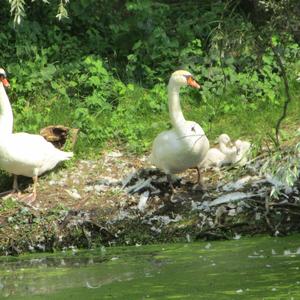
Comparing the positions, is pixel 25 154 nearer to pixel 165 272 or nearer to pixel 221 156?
pixel 221 156

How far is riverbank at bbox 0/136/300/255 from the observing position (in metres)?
10.5

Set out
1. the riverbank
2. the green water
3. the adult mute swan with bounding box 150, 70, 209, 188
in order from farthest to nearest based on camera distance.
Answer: the adult mute swan with bounding box 150, 70, 209, 188 → the riverbank → the green water

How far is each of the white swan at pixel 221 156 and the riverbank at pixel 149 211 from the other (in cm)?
14

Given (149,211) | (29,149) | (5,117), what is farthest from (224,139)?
(5,117)

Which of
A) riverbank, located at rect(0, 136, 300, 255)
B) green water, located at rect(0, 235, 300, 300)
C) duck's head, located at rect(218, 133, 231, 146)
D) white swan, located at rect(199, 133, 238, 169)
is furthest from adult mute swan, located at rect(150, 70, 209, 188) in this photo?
green water, located at rect(0, 235, 300, 300)

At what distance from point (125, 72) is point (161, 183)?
378 cm

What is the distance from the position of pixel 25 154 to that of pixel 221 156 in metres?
2.25

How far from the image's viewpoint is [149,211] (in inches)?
436

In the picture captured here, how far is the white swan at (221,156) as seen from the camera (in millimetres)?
11938

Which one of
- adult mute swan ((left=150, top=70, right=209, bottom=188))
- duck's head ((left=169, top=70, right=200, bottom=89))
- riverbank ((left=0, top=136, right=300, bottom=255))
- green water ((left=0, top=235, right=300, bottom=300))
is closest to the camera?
green water ((left=0, top=235, right=300, bottom=300))

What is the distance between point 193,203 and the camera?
1105 centimetres

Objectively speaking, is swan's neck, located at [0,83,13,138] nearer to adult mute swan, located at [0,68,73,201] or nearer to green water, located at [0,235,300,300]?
adult mute swan, located at [0,68,73,201]

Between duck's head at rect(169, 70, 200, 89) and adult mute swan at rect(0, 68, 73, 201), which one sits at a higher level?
duck's head at rect(169, 70, 200, 89)

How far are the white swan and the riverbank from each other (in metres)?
0.14
